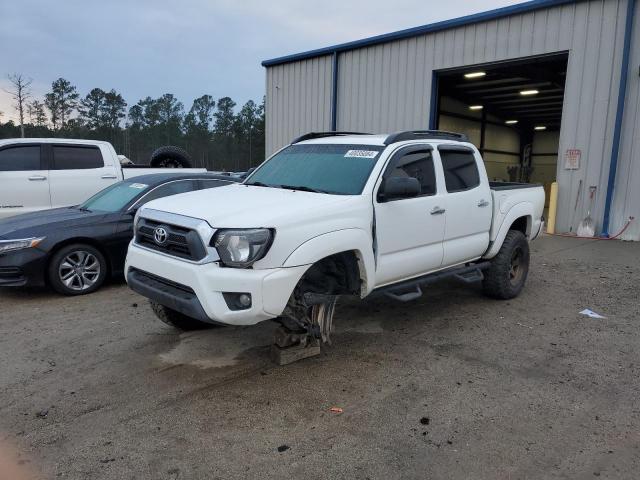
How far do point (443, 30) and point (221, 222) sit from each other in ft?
38.3

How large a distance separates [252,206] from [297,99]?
14.0m

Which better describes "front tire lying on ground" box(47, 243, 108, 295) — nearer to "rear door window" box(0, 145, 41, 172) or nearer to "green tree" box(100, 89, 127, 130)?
"rear door window" box(0, 145, 41, 172)

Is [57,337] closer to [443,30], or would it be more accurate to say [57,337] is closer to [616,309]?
[616,309]

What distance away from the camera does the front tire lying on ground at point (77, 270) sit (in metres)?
6.17

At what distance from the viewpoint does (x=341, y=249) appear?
3.91 m

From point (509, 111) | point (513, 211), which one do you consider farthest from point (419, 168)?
point (509, 111)

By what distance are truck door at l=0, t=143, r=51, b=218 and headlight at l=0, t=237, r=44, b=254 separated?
2563 millimetres

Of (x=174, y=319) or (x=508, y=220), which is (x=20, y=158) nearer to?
(x=174, y=319)

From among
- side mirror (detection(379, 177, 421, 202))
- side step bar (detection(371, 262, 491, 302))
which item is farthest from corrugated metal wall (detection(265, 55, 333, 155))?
side mirror (detection(379, 177, 421, 202))

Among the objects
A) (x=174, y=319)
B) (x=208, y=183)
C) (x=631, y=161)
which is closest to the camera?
(x=174, y=319)

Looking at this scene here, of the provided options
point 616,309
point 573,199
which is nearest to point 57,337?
point 616,309

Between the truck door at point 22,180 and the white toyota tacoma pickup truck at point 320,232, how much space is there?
4.93 m

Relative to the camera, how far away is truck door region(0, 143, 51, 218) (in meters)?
8.11

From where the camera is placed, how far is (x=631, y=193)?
10.8m
